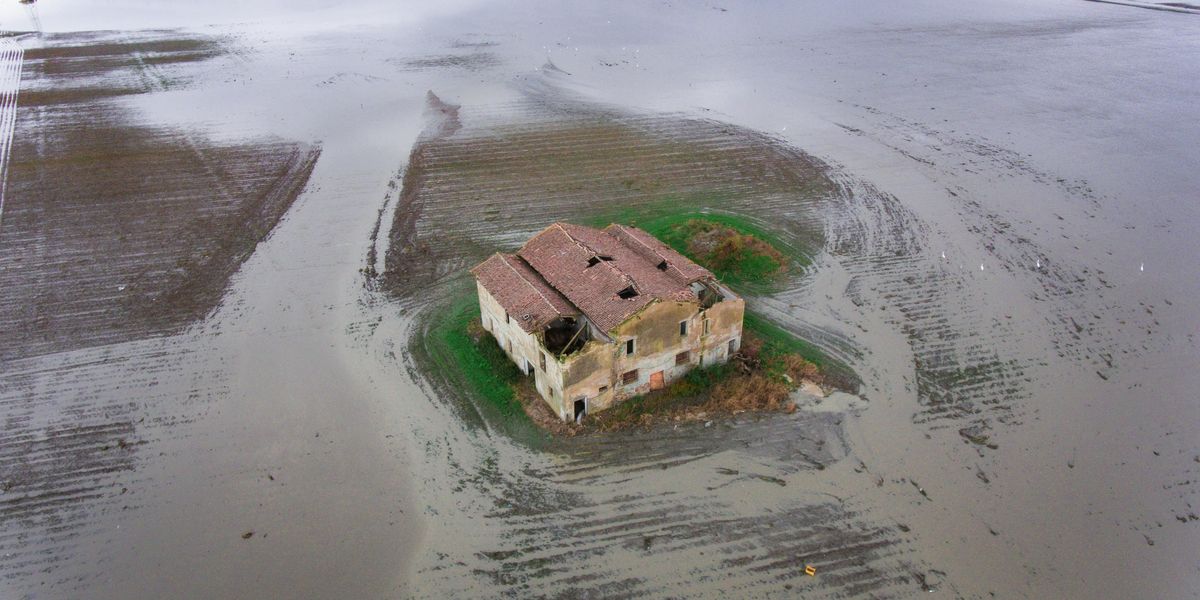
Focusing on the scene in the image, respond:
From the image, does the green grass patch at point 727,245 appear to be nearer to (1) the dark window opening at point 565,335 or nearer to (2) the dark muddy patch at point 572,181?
(2) the dark muddy patch at point 572,181

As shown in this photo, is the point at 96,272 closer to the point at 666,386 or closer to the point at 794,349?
the point at 666,386

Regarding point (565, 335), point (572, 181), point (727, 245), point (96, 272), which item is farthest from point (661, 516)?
point (96, 272)

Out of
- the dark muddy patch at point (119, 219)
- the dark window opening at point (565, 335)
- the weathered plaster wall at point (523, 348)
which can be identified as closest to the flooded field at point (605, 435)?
the dark muddy patch at point (119, 219)

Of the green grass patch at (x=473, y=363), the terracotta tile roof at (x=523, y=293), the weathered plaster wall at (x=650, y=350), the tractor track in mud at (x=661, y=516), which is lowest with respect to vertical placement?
the tractor track in mud at (x=661, y=516)

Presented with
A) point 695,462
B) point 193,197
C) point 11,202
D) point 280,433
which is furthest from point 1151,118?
point 11,202

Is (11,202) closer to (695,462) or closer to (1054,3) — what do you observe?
(695,462)
